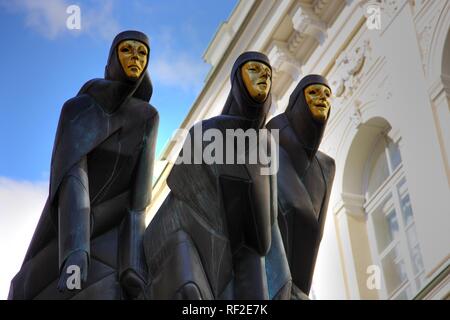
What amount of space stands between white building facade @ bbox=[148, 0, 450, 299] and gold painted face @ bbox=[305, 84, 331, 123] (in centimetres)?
A: 516

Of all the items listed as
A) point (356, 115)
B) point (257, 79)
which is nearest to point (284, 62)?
point (356, 115)

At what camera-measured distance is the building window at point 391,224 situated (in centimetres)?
1380

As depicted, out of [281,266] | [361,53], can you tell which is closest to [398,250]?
[361,53]

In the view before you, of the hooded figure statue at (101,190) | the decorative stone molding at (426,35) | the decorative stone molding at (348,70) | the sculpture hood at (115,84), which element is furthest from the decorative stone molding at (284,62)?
the sculpture hood at (115,84)

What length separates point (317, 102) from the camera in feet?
23.2

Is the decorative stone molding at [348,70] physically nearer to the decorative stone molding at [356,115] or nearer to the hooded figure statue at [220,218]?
the decorative stone molding at [356,115]

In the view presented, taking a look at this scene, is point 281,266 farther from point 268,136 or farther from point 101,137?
point 101,137

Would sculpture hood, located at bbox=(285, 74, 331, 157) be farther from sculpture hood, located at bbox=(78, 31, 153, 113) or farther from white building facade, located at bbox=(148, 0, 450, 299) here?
white building facade, located at bbox=(148, 0, 450, 299)

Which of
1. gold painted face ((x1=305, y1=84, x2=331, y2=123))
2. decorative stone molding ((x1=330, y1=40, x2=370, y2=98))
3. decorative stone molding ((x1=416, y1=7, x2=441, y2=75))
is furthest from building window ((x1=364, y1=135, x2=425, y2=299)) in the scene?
gold painted face ((x1=305, y1=84, x2=331, y2=123))

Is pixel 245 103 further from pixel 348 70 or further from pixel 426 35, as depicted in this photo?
pixel 348 70

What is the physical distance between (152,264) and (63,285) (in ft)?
1.90

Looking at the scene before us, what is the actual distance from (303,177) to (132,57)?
1.30 metres

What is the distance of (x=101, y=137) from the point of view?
21.2ft

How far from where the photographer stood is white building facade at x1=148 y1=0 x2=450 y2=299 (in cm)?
1335
